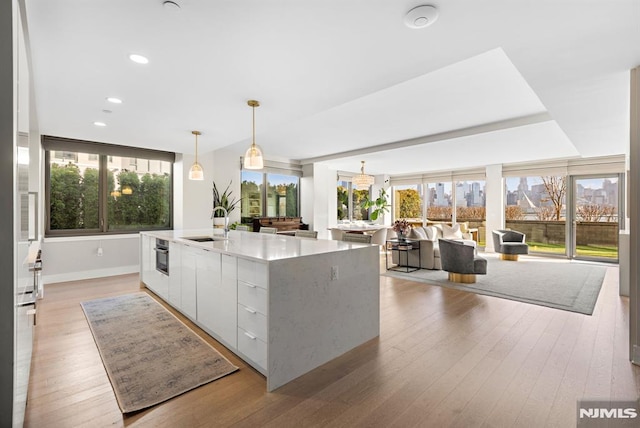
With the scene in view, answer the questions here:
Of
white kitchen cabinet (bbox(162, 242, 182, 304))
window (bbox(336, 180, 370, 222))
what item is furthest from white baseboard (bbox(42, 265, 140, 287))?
window (bbox(336, 180, 370, 222))

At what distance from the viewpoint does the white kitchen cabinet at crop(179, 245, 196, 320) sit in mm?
3182

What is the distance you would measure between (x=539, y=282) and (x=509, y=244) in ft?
8.39

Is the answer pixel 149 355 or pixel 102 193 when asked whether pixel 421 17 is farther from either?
pixel 102 193

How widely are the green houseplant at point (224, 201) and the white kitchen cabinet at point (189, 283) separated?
11.7 feet

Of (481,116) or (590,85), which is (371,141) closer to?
(481,116)

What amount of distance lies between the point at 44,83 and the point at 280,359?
3388mm

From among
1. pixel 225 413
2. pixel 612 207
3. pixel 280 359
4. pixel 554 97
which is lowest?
pixel 225 413

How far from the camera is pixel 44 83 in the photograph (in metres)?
2.94

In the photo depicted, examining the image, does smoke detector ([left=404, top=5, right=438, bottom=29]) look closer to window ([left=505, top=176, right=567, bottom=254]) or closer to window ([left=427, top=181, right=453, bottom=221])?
window ([left=505, top=176, right=567, bottom=254])

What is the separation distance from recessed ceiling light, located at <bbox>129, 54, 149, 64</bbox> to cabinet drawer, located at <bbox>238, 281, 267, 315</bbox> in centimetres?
197

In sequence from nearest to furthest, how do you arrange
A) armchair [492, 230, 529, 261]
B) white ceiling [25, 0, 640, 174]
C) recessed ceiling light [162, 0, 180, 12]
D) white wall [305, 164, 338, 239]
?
1. recessed ceiling light [162, 0, 180, 12]
2. white ceiling [25, 0, 640, 174]
3. armchair [492, 230, 529, 261]
4. white wall [305, 164, 338, 239]

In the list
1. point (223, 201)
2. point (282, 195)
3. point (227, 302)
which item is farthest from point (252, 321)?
point (282, 195)

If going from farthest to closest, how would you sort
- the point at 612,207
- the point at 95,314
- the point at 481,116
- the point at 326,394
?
1. the point at 612,207
2. the point at 481,116
3. the point at 95,314
4. the point at 326,394

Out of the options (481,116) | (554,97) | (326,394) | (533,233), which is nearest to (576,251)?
(533,233)
